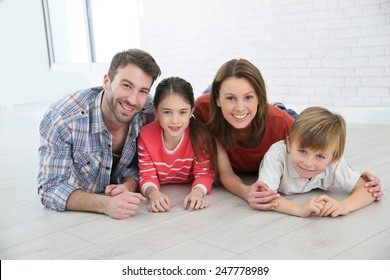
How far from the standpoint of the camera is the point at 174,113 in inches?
74.4

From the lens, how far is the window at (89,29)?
18.1ft

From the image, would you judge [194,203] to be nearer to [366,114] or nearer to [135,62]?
[135,62]

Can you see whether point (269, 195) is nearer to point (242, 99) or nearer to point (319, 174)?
point (319, 174)

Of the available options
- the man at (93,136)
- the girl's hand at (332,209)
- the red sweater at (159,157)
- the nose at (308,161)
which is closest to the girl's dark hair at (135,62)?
the man at (93,136)

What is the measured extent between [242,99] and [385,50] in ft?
5.99

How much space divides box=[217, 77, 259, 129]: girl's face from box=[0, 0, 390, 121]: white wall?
1.79 metres

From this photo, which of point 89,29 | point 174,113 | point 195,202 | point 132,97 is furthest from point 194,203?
point 89,29

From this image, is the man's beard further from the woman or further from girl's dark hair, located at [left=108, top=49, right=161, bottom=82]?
the woman

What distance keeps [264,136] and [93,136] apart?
2.28 feet

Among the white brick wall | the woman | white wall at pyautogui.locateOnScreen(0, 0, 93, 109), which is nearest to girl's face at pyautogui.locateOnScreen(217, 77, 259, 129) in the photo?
the woman

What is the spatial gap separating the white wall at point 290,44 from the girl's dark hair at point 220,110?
171 cm

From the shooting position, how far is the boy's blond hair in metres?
1.67

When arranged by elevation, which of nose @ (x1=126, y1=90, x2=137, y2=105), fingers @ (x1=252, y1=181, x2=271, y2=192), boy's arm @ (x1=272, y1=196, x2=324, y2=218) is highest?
nose @ (x1=126, y1=90, x2=137, y2=105)

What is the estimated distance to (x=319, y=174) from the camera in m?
1.83
